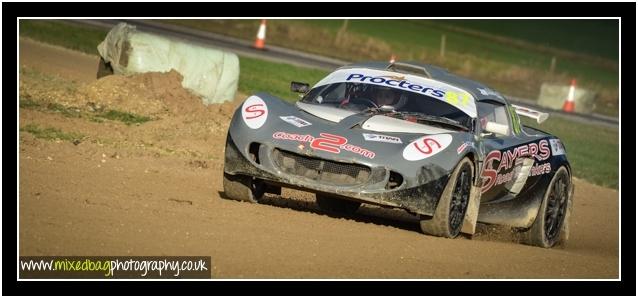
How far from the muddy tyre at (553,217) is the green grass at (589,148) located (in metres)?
7.27

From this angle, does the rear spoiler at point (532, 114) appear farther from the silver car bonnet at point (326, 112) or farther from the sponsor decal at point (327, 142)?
the sponsor decal at point (327, 142)

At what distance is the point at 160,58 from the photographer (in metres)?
17.7

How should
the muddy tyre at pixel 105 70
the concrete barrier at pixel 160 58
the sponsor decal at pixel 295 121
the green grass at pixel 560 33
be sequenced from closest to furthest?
the sponsor decal at pixel 295 121
the concrete barrier at pixel 160 58
the muddy tyre at pixel 105 70
the green grass at pixel 560 33

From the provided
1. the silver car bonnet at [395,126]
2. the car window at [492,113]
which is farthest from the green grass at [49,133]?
the car window at [492,113]

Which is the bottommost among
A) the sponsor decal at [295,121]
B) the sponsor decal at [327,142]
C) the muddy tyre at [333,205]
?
the muddy tyre at [333,205]

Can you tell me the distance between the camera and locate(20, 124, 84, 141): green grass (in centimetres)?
1316

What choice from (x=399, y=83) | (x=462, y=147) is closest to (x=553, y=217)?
(x=399, y=83)

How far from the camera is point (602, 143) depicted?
2773cm

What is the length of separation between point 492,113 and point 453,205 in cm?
187

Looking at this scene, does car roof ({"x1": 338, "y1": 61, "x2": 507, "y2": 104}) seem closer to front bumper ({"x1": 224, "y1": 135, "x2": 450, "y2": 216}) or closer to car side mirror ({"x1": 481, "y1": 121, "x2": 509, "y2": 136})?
car side mirror ({"x1": 481, "y1": 121, "x2": 509, "y2": 136})

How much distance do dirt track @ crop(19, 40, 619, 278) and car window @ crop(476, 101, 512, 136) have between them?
1.13 meters

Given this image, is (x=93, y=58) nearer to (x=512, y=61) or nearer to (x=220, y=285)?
(x=220, y=285)

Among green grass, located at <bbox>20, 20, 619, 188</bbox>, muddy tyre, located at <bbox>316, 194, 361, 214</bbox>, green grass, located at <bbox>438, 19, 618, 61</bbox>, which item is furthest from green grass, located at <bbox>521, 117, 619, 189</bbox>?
green grass, located at <bbox>438, 19, 618, 61</bbox>

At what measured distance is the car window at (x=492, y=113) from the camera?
11219 mm
